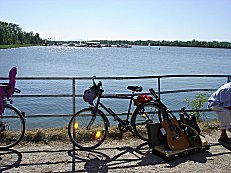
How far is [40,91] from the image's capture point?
15570 mm

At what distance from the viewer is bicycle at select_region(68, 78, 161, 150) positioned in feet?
16.3

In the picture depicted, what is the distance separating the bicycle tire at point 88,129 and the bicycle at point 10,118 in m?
0.83

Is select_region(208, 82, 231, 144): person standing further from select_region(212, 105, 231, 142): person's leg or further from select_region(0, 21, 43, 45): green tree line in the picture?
select_region(0, 21, 43, 45): green tree line

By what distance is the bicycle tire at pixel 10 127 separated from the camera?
15.9 feet

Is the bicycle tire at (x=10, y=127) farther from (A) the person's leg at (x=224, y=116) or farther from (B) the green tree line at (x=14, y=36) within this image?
(B) the green tree line at (x=14, y=36)

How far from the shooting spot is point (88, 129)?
522cm

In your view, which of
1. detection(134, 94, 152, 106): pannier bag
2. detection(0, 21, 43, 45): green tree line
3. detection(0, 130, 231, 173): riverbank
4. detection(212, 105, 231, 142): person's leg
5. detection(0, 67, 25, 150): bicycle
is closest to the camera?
detection(0, 130, 231, 173): riverbank

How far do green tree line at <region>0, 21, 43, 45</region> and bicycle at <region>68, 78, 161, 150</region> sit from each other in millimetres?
87517

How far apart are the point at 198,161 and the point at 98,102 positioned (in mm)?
1799

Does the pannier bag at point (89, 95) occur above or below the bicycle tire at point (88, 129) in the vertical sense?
above

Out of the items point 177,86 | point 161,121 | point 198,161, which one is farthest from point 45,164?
point 177,86

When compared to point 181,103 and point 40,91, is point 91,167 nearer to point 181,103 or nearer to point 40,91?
point 181,103

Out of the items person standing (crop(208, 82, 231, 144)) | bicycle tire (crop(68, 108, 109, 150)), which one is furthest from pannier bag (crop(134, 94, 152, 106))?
person standing (crop(208, 82, 231, 144))

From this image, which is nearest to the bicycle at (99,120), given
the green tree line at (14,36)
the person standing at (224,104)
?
the person standing at (224,104)
